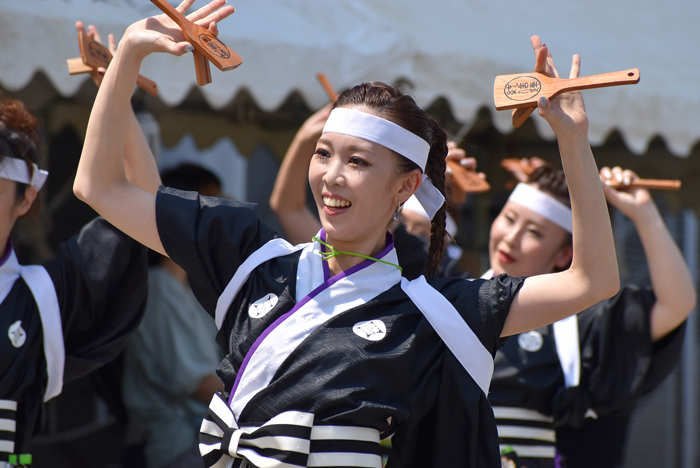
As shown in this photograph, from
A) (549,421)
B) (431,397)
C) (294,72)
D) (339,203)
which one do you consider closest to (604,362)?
(549,421)

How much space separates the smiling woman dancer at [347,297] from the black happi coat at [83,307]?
1.59 ft

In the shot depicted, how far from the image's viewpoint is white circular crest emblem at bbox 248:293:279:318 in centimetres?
151

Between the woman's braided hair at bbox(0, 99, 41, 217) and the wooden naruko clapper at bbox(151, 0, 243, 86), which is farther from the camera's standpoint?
the woman's braided hair at bbox(0, 99, 41, 217)

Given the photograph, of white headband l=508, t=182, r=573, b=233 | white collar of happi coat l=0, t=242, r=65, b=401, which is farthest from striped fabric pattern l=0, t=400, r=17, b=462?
white headband l=508, t=182, r=573, b=233

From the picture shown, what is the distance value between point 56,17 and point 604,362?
2115 millimetres

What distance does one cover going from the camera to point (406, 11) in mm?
3064

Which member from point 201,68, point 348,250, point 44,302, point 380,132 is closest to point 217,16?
point 201,68

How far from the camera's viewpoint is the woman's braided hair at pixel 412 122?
1567mm

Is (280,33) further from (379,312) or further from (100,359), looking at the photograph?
(379,312)

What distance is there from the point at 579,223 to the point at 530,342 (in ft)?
3.19

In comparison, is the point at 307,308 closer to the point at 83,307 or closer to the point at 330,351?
the point at 330,351

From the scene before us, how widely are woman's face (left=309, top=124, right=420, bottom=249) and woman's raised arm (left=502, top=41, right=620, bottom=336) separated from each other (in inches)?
13.5

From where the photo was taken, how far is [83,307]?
1.97 meters

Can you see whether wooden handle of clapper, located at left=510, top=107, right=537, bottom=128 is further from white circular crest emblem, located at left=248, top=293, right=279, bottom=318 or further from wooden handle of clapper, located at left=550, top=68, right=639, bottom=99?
white circular crest emblem, located at left=248, top=293, right=279, bottom=318
